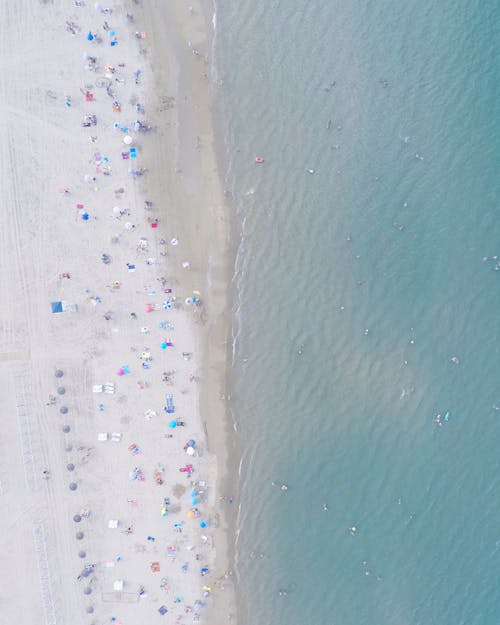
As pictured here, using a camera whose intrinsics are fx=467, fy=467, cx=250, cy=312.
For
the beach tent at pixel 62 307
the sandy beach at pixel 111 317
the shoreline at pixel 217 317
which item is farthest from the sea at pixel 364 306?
the beach tent at pixel 62 307

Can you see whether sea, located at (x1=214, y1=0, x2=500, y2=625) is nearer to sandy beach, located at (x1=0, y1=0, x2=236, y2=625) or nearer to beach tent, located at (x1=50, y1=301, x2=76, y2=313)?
sandy beach, located at (x1=0, y1=0, x2=236, y2=625)

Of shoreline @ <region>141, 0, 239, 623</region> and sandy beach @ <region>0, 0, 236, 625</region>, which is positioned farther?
shoreline @ <region>141, 0, 239, 623</region>

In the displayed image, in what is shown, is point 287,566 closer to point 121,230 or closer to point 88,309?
point 88,309

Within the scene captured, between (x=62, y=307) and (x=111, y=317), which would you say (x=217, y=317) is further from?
(x=62, y=307)

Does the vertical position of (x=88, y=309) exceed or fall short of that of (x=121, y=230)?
it falls short

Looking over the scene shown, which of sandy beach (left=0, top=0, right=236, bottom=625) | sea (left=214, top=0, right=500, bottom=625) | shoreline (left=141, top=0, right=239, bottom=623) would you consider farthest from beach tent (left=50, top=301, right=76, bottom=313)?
sea (left=214, top=0, right=500, bottom=625)

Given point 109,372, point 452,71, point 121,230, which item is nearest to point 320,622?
point 109,372
